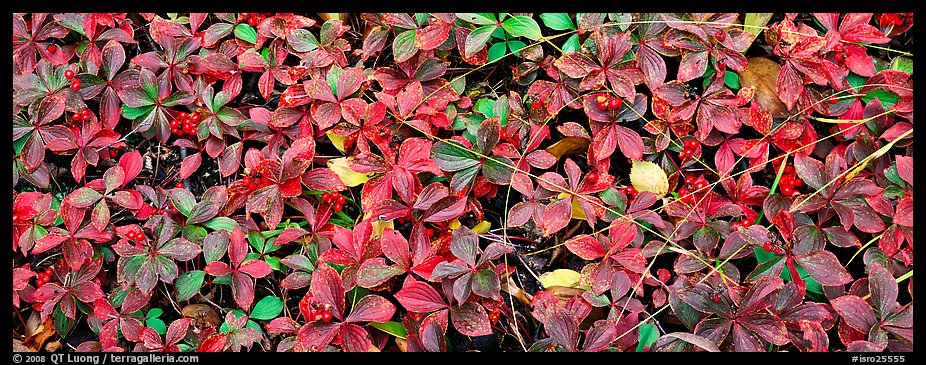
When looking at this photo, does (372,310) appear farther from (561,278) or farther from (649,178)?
(649,178)

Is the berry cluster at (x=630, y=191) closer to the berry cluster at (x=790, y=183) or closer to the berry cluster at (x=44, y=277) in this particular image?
the berry cluster at (x=790, y=183)

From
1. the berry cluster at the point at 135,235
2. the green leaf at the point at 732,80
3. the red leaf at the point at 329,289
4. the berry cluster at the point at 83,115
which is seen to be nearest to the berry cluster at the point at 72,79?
the berry cluster at the point at 83,115

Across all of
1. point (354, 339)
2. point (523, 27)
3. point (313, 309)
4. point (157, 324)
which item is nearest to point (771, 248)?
point (523, 27)

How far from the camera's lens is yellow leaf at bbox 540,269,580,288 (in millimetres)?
1810

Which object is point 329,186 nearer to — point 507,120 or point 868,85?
point 507,120

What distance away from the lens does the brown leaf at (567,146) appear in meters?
1.88

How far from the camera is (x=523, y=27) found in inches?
74.7

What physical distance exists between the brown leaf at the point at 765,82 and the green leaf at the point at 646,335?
749mm

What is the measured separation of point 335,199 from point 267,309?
0.39 m

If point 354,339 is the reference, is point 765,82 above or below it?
above

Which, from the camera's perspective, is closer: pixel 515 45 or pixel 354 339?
pixel 354 339

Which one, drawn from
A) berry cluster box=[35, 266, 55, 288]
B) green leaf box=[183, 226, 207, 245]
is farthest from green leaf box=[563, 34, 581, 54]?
berry cluster box=[35, 266, 55, 288]

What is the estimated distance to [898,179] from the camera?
5.80ft

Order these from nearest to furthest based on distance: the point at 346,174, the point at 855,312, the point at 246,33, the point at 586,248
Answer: the point at 855,312, the point at 586,248, the point at 346,174, the point at 246,33
